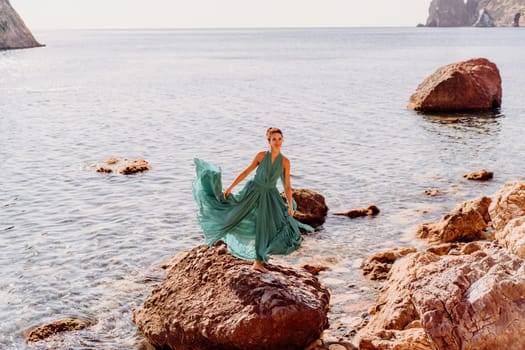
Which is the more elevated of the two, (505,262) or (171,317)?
(505,262)

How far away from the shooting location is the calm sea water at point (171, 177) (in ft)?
39.4

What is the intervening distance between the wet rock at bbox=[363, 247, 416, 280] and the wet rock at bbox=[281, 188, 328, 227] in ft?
9.93

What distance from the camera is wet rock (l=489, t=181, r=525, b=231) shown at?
441 inches

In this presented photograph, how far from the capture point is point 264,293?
28.8ft

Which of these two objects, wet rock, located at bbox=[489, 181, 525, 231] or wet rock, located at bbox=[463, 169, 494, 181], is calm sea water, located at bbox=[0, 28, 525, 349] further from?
wet rock, located at bbox=[489, 181, 525, 231]

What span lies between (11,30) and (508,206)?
131406mm

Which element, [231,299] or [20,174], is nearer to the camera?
[231,299]

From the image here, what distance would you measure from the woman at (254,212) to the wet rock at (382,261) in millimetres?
3022

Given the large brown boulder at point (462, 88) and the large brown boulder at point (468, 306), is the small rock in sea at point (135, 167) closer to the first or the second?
the large brown boulder at point (468, 306)

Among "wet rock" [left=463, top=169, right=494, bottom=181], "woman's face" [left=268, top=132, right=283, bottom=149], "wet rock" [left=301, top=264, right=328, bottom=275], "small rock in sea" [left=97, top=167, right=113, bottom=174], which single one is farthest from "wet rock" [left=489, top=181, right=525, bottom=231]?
"small rock in sea" [left=97, top=167, right=113, bottom=174]

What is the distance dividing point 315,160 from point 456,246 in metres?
11.8

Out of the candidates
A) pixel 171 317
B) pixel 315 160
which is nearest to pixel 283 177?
pixel 171 317

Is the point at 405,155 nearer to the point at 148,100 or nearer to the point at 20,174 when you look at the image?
the point at 20,174

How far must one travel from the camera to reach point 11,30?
4953 inches
